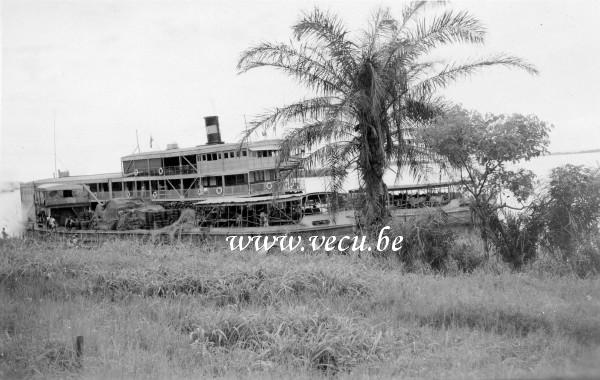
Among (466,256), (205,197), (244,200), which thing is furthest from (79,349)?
(205,197)

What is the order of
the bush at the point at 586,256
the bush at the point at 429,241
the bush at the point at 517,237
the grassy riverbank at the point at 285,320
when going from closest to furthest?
the grassy riverbank at the point at 285,320, the bush at the point at 586,256, the bush at the point at 517,237, the bush at the point at 429,241

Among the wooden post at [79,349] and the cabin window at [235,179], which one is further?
the cabin window at [235,179]

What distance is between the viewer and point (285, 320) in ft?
20.5

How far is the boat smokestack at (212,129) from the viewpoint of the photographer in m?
21.6

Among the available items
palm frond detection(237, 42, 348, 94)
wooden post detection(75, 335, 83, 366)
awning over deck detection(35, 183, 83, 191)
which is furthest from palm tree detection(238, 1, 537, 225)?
awning over deck detection(35, 183, 83, 191)

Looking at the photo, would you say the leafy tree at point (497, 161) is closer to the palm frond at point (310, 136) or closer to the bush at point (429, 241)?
the bush at point (429, 241)

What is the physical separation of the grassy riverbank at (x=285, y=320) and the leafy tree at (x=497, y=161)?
1.28 metres

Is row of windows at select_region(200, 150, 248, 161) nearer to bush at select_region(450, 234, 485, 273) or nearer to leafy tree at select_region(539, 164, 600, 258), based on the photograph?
bush at select_region(450, 234, 485, 273)

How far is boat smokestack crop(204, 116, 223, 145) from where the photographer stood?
70.7ft

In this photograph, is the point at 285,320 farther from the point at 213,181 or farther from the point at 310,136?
the point at 213,181

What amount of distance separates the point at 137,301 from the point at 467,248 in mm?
6142

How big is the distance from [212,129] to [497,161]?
13.8 metres

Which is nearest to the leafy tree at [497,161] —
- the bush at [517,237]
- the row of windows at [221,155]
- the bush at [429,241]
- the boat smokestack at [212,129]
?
the bush at [517,237]

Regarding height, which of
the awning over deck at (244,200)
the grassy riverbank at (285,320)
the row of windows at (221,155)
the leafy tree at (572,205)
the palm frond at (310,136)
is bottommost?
the grassy riverbank at (285,320)
